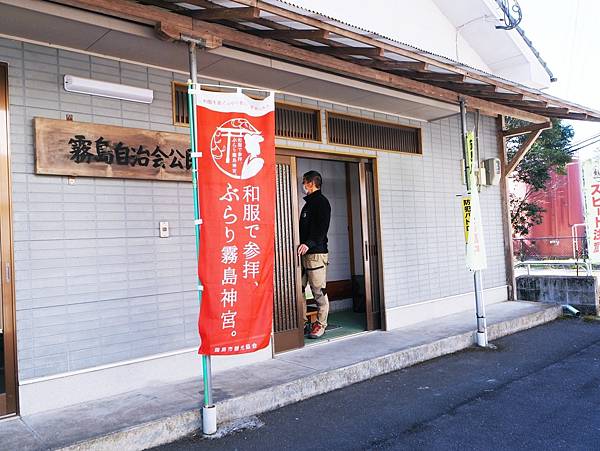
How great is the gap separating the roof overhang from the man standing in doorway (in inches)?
52.4

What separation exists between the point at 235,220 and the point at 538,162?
11.5 meters

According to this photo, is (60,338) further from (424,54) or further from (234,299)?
(424,54)

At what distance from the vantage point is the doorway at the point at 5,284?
360cm

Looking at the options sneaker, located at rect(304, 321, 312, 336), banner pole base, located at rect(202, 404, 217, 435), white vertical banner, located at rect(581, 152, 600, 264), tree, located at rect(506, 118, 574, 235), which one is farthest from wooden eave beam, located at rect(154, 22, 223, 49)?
tree, located at rect(506, 118, 574, 235)

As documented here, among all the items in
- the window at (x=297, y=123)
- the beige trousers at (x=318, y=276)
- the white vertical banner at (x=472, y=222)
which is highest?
the window at (x=297, y=123)

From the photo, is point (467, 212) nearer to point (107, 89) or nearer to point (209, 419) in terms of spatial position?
point (209, 419)

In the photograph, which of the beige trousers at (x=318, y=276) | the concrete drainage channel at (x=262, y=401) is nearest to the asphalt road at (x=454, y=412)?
the concrete drainage channel at (x=262, y=401)

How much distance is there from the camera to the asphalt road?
11.2 feet

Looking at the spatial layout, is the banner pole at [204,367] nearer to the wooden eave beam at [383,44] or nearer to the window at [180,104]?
the wooden eave beam at [383,44]

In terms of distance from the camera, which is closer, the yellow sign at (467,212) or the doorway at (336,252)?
the doorway at (336,252)

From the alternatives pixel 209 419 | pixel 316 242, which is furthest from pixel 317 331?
pixel 209 419

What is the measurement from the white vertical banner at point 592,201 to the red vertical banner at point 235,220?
587 cm

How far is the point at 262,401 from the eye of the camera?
403cm

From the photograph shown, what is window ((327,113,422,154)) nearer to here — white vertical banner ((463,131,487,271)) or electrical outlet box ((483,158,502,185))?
white vertical banner ((463,131,487,271))
